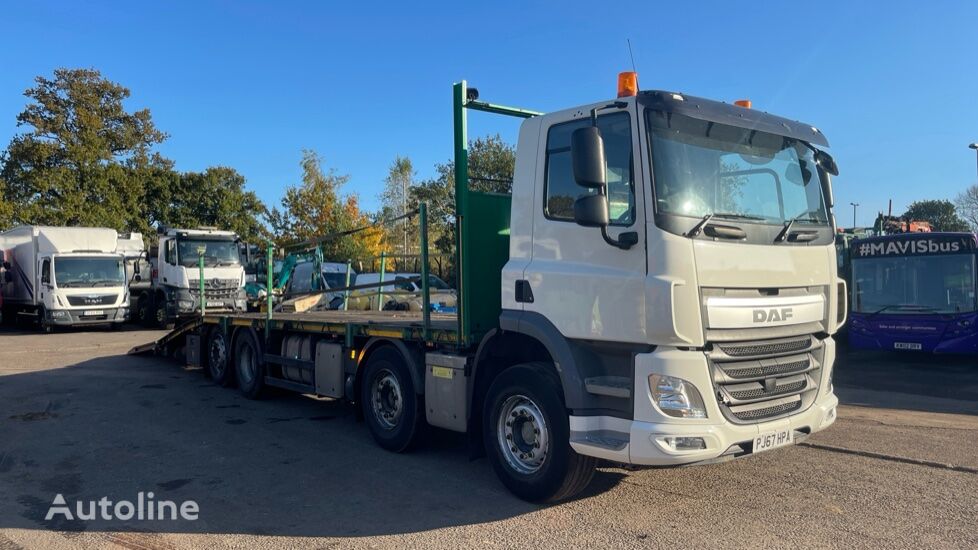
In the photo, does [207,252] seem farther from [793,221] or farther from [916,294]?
[793,221]

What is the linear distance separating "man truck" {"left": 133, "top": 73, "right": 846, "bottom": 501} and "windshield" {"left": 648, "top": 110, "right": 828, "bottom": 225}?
0.01m

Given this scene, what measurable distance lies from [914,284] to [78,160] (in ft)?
130

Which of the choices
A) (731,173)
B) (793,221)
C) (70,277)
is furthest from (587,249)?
(70,277)

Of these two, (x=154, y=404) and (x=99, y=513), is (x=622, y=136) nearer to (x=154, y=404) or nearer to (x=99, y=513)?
(x=99, y=513)

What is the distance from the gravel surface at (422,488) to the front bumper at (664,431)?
0.56m

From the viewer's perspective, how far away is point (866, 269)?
14.3 meters

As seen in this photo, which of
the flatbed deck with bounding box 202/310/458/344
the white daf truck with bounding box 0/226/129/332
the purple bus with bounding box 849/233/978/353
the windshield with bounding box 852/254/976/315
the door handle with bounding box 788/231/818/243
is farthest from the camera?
the white daf truck with bounding box 0/226/129/332

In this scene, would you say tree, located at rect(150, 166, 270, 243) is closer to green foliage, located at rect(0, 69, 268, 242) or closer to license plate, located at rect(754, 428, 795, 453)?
green foliage, located at rect(0, 69, 268, 242)

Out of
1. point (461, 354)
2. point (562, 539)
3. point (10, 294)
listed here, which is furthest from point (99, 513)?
point (10, 294)

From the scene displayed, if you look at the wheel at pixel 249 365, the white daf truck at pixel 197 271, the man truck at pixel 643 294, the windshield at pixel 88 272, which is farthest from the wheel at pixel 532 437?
the windshield at pixel 88 272

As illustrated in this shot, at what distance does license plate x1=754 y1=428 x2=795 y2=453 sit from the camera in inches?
186

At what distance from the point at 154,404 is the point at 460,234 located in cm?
611

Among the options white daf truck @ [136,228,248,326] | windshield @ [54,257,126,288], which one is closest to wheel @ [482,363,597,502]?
white daf truck @ [136,228,248,326]

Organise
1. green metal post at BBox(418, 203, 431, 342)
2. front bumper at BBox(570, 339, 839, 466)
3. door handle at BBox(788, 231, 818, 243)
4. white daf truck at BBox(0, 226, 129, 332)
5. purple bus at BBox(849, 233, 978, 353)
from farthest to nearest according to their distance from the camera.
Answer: white daf truck at BBox(0, 226, 129, 332) → purple bus at BBox(849, 233, 978, 353) → green metal post at BBox(418, 203, 431, 342) → door handle at BBox(788, 231, 818, 243) → front bumper at BBox(570, 339, 839, 466)
